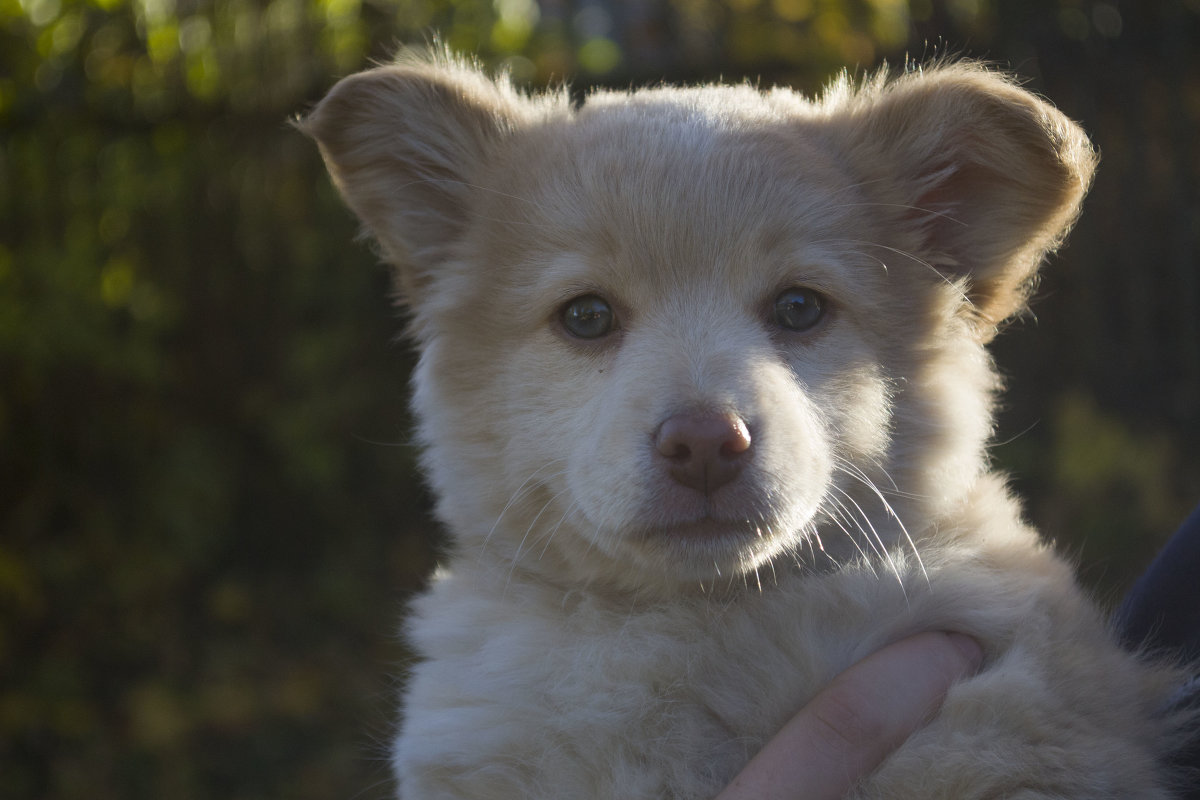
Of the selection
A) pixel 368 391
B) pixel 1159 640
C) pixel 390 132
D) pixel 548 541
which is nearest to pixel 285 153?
pixel 368 391

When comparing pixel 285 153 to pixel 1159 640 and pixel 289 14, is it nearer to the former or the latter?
pixel 289 14

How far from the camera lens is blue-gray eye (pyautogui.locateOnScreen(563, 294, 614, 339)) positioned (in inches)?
106

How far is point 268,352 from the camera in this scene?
6145 millimetres

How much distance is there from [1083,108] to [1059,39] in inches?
15.6

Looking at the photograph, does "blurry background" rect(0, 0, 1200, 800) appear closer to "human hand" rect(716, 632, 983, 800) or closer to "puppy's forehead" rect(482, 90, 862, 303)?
"puppy's forehead" rect(482, 90, 862, 303)

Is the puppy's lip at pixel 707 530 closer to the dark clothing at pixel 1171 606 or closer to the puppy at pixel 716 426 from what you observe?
the puppy at pixel 716 426

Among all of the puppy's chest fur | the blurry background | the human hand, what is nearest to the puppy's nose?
the puppy's chest fur

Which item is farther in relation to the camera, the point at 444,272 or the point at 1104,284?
the point at 1104,284

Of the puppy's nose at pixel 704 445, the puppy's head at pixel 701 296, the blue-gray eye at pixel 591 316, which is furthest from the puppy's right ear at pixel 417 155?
the puppy's nose at pixel 704 445

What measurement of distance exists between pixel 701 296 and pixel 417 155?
3.42ft

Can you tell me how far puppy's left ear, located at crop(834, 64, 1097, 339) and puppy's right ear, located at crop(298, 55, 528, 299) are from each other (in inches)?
41.7

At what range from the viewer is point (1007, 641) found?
2.40 meters

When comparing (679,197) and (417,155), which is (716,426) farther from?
(417,155)

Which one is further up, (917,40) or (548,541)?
(917,40)
